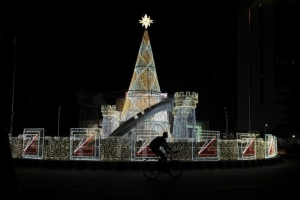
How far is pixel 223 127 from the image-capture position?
86.2 m

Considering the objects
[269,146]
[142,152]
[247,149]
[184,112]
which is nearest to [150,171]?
[142,152]

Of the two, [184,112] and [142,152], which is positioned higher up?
[184,112]

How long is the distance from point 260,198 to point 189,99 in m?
17.8

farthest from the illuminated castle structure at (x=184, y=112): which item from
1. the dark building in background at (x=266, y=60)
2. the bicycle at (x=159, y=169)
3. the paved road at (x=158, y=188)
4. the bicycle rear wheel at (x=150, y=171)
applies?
the dark building in background at (x=266, y=60)

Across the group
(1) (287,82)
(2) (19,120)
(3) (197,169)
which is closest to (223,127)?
(1) (287,82)

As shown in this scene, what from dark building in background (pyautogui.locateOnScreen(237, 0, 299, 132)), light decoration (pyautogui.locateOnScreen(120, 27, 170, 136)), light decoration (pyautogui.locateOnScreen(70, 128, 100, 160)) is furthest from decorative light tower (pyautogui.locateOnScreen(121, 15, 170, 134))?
dark building in background (pyautogui.locateOnScreen(237, 0, 299, 132))

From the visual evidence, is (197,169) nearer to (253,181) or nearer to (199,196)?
(253,181)

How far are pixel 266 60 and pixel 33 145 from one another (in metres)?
54.5

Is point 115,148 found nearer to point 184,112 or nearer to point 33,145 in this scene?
point 33,145

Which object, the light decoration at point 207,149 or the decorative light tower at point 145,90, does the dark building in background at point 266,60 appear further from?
the light decoration at point 207,149

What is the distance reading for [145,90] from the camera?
27453mm

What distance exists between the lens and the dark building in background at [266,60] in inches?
2625

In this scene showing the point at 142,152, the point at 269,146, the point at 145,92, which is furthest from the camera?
the point at 145,92

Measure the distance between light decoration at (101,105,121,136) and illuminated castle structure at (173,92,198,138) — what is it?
5.68 m
